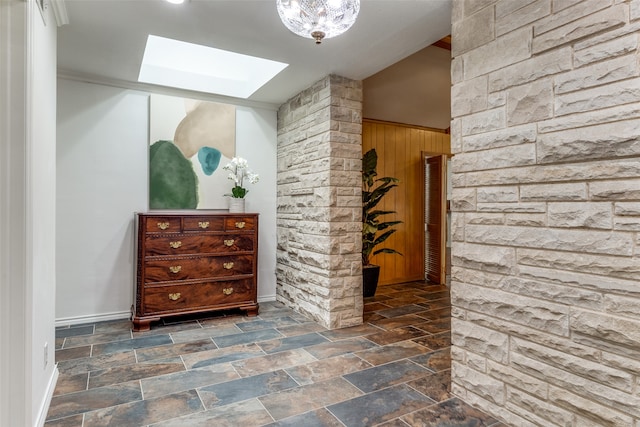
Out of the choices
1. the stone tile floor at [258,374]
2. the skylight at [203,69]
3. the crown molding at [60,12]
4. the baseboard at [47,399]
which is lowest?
the stone tile floor at [258,374]

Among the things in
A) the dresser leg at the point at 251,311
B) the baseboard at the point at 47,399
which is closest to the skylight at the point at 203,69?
the dresser leg at the point at 251,311

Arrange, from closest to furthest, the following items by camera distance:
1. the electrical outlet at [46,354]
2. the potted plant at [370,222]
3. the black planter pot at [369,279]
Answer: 1. the electrical outlet at [46,354]
2. the potted plant at [370,222]
3. the black planter pot at [369,279]

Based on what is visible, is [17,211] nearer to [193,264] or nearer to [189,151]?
[193,264]

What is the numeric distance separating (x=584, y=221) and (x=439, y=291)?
3.40 m

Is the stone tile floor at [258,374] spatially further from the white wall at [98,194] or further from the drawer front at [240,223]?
the drawer front at [240,223]

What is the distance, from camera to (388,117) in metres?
4.87

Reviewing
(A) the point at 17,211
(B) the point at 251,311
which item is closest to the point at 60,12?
(A) the point at 17,211

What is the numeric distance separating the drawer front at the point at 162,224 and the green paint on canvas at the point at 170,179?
459 millimetres

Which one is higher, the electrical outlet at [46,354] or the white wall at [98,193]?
the white wall at [98,193]

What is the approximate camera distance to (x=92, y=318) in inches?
132

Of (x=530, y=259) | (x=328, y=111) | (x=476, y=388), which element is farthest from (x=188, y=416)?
(x=328, y=111)

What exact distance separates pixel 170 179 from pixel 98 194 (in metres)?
0.65

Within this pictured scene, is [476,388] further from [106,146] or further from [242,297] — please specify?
[106,146]

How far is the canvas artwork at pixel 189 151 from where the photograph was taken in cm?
360
